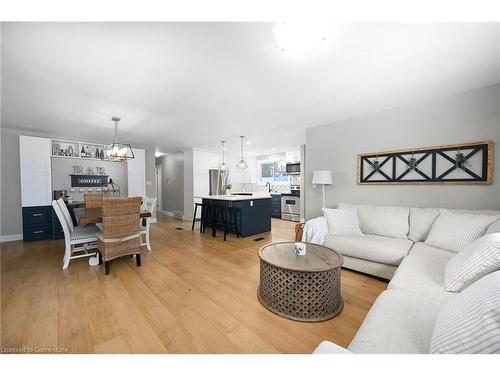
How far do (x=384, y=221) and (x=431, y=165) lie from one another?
3.37 ft

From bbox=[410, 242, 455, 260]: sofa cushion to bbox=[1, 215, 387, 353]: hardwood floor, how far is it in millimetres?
547

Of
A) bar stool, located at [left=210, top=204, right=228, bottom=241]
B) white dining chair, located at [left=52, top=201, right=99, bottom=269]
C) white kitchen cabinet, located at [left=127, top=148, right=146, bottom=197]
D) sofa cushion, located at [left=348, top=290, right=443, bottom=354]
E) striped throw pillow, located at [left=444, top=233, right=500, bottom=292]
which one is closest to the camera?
sofa cushion, located at [left=348, top=290, right=443, bottom=354]

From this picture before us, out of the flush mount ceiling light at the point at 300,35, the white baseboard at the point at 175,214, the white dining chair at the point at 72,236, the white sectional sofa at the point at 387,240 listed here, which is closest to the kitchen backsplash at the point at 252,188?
the white baseboard at the point at 175,214

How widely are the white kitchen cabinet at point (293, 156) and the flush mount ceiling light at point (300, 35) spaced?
17.1 feet

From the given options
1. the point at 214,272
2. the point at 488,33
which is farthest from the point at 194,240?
the point at 488,33

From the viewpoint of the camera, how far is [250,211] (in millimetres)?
4441

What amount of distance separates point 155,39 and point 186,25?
31 cm

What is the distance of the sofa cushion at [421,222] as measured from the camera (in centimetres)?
244

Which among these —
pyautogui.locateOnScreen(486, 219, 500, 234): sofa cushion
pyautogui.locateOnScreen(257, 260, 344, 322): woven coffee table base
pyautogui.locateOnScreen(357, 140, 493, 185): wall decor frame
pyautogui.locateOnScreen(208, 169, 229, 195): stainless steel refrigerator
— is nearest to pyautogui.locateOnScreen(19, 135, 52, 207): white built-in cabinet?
pyautogui.locateOnScreen(208, 169, 229, 195): stainless steel refrigerator

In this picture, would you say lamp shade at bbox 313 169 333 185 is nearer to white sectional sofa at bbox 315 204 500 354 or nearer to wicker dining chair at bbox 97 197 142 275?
white sectional sofa at bbox 315 204 500 354

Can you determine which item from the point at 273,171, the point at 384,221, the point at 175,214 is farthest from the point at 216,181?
the point at 384,221

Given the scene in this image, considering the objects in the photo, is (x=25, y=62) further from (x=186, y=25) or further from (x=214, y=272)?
(x=214, y=272)

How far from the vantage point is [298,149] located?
21.7ft

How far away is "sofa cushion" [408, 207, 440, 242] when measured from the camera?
244 centimetres
